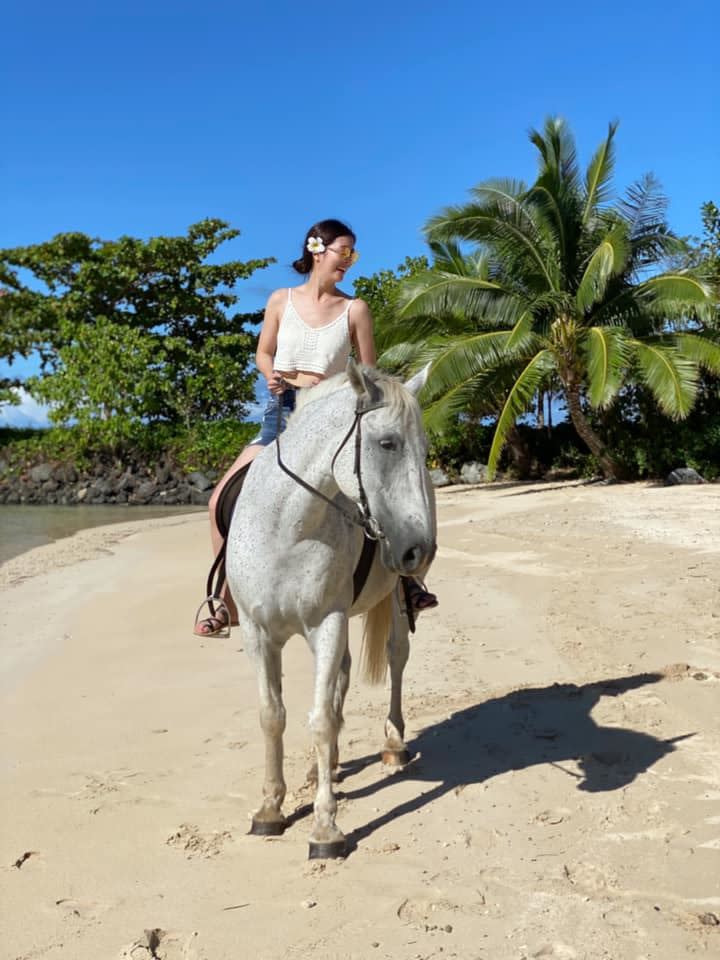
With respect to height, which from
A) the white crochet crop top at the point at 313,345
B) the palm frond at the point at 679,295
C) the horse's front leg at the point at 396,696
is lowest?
the horse's front leg at the point at 396,696

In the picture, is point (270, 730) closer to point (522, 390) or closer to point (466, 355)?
point (522, 390)

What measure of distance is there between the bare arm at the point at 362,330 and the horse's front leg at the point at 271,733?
1463 millimetres

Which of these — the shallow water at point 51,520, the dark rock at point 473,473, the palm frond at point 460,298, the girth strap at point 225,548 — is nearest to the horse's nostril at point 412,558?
the girth strap at point 225,548

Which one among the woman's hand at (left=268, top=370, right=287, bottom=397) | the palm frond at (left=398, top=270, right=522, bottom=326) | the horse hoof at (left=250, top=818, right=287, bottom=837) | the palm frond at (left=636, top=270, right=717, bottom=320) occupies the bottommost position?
the horse hoof at (left=250, top=818, right=287, bottom=837)

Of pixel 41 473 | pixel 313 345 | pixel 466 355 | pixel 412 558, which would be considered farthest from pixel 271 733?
pixel 41 473

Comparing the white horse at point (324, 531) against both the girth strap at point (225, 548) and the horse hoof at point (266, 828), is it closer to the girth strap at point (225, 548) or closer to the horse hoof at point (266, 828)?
the horse hoof at point (266, 828)

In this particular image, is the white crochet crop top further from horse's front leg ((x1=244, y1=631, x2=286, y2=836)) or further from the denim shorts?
horse's front leg ((x1=244, y1=631, x2=286, y2=836))

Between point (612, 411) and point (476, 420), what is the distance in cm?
473

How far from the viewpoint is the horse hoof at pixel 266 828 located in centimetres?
386

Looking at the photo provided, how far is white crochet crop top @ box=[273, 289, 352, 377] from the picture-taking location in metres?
4.23

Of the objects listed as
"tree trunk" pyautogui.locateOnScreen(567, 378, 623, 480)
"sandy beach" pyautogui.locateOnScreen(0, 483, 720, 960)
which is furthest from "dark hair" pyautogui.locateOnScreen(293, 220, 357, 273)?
"tree trunk" pyautogui.locateOnScreen(567, 378, 623, 480)

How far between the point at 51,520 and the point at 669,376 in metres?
16.0

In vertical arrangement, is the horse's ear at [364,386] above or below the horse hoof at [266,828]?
above

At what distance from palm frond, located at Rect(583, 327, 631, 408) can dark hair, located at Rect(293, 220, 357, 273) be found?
549 inches
